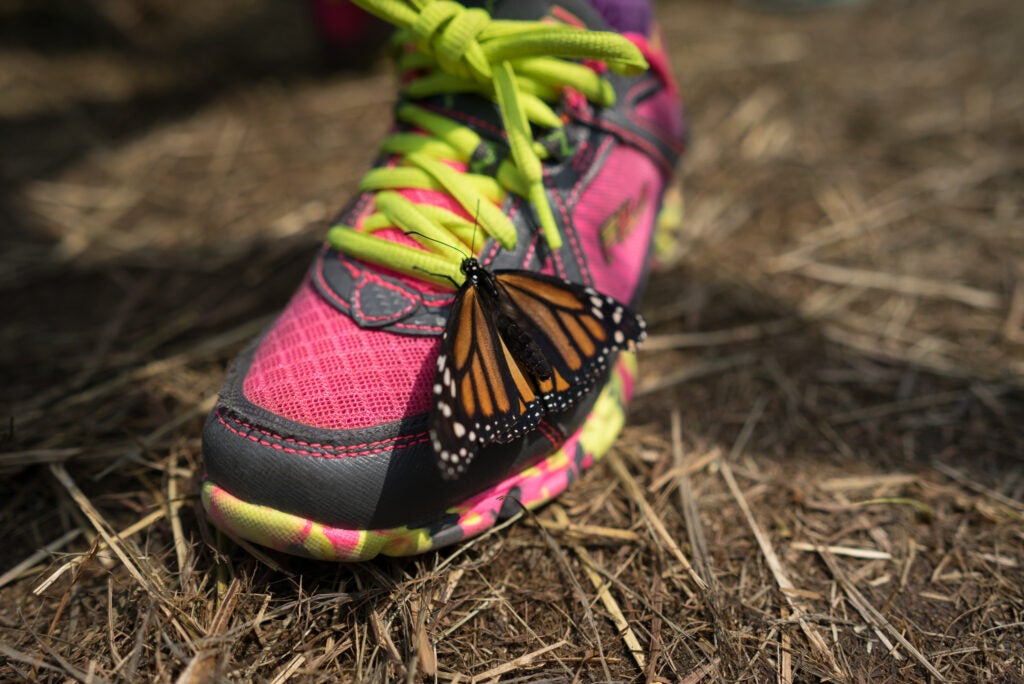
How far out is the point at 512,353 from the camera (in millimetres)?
1130

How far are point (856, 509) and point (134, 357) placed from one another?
159cm

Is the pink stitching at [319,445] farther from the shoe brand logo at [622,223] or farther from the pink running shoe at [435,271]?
the shoe brand logo at [622,223]

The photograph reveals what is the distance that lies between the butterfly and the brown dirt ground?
30 cm

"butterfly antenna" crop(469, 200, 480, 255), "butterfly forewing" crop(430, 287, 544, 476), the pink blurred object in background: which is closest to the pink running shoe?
"butterfly antenna" crop(469, 200, 480, 255)

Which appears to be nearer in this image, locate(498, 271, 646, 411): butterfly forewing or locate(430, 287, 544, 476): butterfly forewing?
locate(430, 287, 544, 476): butterfly forewing

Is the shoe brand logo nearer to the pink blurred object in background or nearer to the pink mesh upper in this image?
the pink mesh upper

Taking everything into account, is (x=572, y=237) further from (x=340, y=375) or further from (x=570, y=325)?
(x=340, y=375)

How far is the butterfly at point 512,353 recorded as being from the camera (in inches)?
39.3

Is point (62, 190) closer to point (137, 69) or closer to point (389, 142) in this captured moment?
point (137, 69)

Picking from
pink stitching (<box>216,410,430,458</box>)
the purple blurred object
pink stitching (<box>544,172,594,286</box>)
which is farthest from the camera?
the purple blurred object

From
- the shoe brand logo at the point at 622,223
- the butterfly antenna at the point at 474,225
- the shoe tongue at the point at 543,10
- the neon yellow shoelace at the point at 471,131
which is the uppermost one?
the shoe tongue at the point at 543,10

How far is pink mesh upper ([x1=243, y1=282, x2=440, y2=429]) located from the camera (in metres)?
1.12

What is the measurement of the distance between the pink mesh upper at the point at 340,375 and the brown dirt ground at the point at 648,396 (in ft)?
0.90

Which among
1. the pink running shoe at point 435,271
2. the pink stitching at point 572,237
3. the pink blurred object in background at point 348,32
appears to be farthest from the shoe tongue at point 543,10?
the pink blurred object in background at point 348,32
